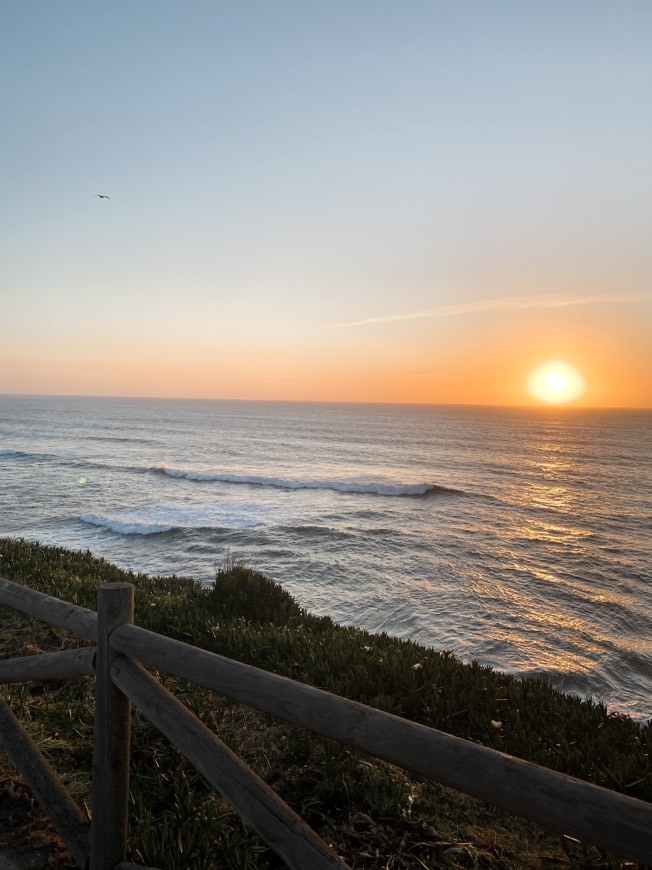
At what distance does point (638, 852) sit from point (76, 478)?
40.4 metres

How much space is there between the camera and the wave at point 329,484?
3778 cm

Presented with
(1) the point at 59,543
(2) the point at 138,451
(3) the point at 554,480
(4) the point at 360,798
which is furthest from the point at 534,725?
(2) the point at 138,451

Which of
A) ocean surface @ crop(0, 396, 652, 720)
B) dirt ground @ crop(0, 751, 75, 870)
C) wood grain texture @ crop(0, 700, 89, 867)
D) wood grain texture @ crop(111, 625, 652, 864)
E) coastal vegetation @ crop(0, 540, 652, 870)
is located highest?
wood grain texture @ crop(111, 625, 652, 864)

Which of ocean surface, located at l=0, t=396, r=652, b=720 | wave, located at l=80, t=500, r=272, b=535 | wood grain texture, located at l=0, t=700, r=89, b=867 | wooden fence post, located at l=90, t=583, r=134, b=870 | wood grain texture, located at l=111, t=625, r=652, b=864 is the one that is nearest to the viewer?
wood grain texture, located at l=111, t=625, r=652, b=864

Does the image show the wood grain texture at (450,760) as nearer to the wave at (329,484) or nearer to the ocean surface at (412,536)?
the ocean surface at (412,536)

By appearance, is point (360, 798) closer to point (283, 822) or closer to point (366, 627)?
point (283, 822)

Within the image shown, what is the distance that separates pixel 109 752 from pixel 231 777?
85cm

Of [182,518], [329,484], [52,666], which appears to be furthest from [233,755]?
[329,484]

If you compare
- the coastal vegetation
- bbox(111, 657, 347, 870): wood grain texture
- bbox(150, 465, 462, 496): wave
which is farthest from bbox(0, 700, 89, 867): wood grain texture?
bbox(150, 465, 462, 496): wave

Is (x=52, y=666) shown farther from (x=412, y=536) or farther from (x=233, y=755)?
(x=412, y=536)

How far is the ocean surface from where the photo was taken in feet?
45.9

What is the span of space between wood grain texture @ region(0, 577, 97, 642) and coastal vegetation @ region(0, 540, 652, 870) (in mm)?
1242

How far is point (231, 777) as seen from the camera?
248 centimetres

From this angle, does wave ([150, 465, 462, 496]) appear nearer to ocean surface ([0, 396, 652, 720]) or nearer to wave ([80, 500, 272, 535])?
ocean surface ([0, 396, 652, 720])
